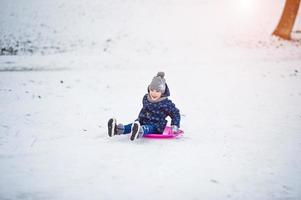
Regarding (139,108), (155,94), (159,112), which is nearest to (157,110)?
(159,112)

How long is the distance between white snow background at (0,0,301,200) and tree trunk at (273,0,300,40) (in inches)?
21.3

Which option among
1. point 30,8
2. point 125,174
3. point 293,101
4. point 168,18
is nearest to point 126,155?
point 125,174

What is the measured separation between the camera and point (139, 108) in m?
7.09

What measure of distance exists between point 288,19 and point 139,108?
10.7m

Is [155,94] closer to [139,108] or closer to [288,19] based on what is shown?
[139,108]

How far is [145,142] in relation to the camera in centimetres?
486

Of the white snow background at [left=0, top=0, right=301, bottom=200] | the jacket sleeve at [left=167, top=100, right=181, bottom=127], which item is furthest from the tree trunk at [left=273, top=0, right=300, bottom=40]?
the jacket sleeve at [left=167, top=100, right=181, bottom=127]

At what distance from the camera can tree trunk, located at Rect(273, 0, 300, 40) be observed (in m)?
14.2

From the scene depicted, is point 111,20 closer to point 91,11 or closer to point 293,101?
point 91,11

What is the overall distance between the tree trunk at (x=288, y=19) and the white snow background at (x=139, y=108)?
542 millimetres

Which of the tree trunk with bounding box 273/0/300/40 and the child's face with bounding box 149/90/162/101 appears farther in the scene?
the tree trunk with bounding box 273/0/300/40

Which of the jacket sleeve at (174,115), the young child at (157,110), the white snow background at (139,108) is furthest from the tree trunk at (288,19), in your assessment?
the jacket sleeve at (174,115)

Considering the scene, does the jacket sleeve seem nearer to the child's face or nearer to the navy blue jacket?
the navy blue jacket

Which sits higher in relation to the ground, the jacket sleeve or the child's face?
the child's face
